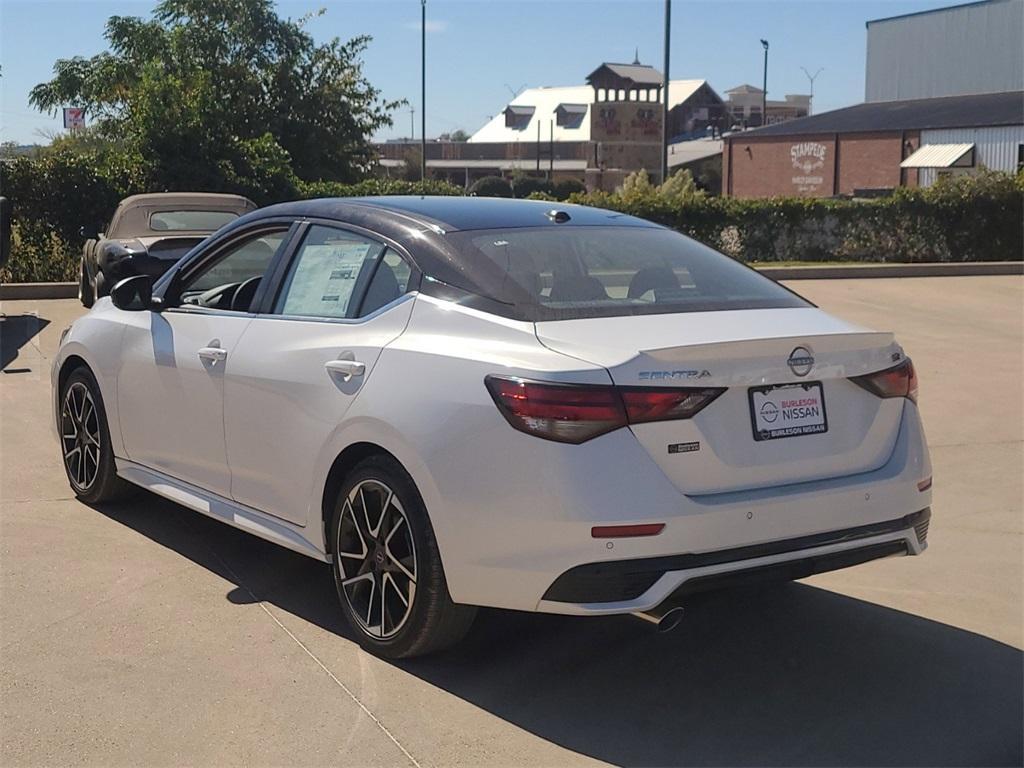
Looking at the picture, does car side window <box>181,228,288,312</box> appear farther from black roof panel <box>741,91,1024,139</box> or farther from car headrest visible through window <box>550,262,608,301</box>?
black roof panel <box>741,91,1024,139</box>

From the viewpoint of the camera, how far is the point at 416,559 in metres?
4.14

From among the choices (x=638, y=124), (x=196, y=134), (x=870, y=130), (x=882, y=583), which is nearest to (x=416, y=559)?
(x=882, y=583)

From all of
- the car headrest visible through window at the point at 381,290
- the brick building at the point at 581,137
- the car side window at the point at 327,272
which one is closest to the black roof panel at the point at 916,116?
the brick building at the point at 581,137

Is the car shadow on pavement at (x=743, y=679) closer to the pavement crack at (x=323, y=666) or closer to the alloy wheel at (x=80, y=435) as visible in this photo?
the pavement crack at (x=323, y=666)

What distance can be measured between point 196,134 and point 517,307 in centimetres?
1889

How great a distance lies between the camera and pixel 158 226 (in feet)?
44.5

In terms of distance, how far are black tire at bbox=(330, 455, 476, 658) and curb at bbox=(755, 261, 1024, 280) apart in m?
17.0

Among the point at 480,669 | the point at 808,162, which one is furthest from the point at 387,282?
the point at 808,162

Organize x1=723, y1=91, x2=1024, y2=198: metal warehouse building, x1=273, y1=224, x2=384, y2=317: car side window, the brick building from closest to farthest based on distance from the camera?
1. x1=273, y1=224, x2=384, y2=317: car side window
2. x1=723, y1=91, x2=1024, y2=198: metal warehouse building
3. the brick building

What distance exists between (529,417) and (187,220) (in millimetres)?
10662

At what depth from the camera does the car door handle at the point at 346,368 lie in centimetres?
441

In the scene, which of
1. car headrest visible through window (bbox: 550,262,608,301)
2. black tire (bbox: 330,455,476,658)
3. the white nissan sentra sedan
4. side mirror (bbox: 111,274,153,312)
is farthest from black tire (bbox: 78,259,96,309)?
car headrest visible through window (bbox: 550,262,608,301)

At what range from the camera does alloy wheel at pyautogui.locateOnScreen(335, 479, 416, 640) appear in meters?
Answer: 4.23

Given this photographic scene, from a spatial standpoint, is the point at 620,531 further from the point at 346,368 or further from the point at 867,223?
the point at 867,223
